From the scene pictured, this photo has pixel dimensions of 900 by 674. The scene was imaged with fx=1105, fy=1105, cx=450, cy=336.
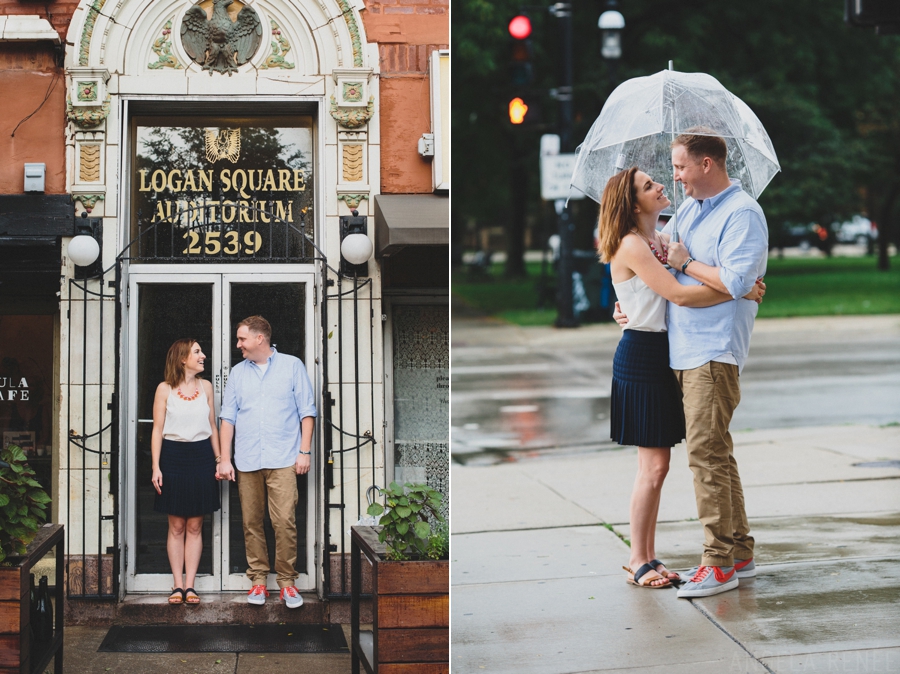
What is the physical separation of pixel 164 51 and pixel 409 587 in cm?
215

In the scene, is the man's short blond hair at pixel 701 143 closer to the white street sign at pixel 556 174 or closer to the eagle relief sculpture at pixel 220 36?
the eagle relief sculpture at pixel 220 36

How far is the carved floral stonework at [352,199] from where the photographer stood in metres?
4.17

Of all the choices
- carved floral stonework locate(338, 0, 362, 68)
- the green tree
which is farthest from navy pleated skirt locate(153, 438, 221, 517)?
the green tree

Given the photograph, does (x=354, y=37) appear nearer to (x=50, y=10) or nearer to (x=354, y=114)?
(x=354, y=114)

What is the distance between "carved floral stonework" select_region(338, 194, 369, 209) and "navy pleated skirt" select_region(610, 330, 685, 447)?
5.11 ft

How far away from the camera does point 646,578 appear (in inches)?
204

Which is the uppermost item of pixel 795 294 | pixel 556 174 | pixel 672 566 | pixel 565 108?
pixel 565 108

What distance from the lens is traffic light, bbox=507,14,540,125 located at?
1561cm

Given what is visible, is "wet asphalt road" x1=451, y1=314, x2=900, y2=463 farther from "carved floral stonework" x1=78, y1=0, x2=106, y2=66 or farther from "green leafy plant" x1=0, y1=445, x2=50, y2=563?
"carved floral stonework" x1=78, y1=0, x2=106, y2=66

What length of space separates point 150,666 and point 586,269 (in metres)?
17.4

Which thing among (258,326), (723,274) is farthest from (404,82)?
(723,274)

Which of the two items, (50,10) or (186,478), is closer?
(50,10)

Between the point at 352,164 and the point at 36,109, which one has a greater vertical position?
the point at 36,109

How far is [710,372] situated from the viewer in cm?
490
